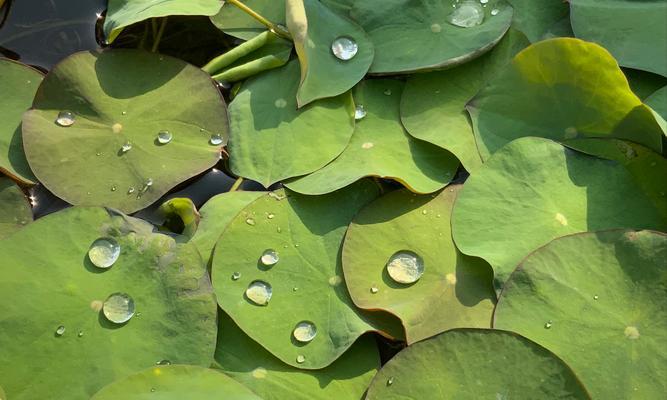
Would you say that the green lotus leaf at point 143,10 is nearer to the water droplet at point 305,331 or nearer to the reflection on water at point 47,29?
the reflection on water at point 47,29

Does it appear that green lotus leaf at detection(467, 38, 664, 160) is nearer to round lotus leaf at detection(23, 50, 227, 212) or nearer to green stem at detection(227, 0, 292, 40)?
green stem at detection(227, 0, 292, 40)

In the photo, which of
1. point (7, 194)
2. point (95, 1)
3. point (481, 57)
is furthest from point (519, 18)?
point (7, 194)

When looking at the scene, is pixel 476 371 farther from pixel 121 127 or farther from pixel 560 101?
pixel 121 127

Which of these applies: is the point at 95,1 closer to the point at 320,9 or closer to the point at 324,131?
the point at 320,9

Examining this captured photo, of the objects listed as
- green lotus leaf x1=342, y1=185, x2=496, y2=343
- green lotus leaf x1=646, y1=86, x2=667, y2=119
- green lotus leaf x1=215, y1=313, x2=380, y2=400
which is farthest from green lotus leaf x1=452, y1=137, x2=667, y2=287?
green lotus leaf x1=215, y1=313, x2=380, y2=400

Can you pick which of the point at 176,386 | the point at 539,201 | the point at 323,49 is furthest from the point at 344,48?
the point at 176,386

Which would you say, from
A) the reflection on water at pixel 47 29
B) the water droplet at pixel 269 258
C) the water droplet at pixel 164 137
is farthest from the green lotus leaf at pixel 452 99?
the reflection on water at pixel 47 29
